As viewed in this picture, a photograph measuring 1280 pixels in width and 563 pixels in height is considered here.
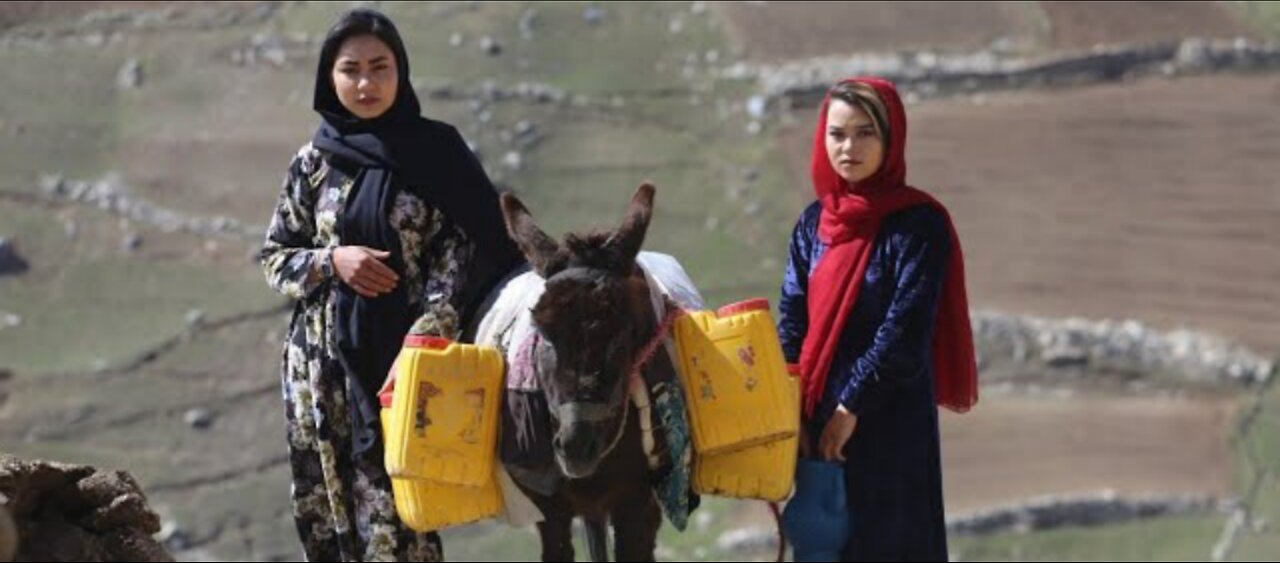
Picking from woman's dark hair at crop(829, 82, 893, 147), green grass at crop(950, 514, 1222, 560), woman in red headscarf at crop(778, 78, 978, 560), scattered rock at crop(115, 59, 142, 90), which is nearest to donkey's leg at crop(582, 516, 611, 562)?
woman in red headscarf at crop(778, 78, 978, 560)

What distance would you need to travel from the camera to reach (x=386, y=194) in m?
5.29

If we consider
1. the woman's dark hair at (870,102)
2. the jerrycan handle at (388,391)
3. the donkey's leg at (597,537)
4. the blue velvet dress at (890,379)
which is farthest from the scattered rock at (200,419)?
the woman's dark hair at (870,102)

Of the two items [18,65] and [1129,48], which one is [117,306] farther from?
[1129,48]

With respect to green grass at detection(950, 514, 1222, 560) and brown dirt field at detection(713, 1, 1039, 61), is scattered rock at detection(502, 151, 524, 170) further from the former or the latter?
green grass at detection(950, 514, 1222, 560)

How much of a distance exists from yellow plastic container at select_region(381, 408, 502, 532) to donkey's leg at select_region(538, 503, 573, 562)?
0.70 ft

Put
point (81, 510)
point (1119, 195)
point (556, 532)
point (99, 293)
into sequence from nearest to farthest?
point (81, 510) → point (556, 532) → point (1119, 195) → point (99, 293)

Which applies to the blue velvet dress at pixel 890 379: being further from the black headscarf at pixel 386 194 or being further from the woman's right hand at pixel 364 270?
the woman's right hand at pixel 364 270

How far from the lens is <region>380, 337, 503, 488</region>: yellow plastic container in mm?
5016

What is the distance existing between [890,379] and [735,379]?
338 millimetres

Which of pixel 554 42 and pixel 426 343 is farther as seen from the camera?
pixel 554 42

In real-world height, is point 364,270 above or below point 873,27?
below

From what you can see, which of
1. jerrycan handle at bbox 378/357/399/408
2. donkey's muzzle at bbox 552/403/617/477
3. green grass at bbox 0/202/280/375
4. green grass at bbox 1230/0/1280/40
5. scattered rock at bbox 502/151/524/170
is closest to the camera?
donkey's muzzle at bbox 552/403/617/477

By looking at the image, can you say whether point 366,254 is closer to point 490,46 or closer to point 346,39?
point 346,39

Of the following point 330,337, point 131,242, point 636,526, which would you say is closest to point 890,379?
point 636,526
